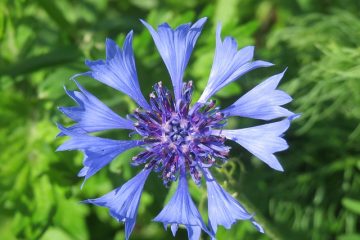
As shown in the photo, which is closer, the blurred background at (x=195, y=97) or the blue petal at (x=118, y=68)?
the blue petal at (x=118, y=68)

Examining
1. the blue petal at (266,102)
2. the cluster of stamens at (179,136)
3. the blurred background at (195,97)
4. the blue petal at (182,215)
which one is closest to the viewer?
the blue petal at (182,215)

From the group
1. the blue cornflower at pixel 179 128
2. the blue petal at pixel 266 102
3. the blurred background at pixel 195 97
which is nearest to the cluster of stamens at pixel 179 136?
the blue cornflower at pixel 179 128

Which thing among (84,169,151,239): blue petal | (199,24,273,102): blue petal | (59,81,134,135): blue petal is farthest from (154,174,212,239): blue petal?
(199,24,273,102): blue petal

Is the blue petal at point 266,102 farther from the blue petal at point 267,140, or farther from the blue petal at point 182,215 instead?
the blue petal at point 182,215

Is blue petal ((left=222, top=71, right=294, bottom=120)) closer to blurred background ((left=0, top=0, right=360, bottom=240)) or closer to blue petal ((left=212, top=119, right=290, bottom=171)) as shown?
blue petal ((left=212, top=119, right=290, bottom=171))

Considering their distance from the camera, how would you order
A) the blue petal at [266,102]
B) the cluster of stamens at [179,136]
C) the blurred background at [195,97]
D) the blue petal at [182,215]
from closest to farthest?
the blue petal at [182,215] < the blue petal at [266,102] < the cluster of stamens at [179,136] < the blurred background at [195,97]

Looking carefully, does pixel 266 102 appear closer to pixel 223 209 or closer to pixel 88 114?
pixel 223 209

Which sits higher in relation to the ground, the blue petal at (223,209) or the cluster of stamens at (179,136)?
the cluster of stamens at (179,136)

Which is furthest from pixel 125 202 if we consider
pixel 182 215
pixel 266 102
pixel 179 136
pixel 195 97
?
pixel 195 97
